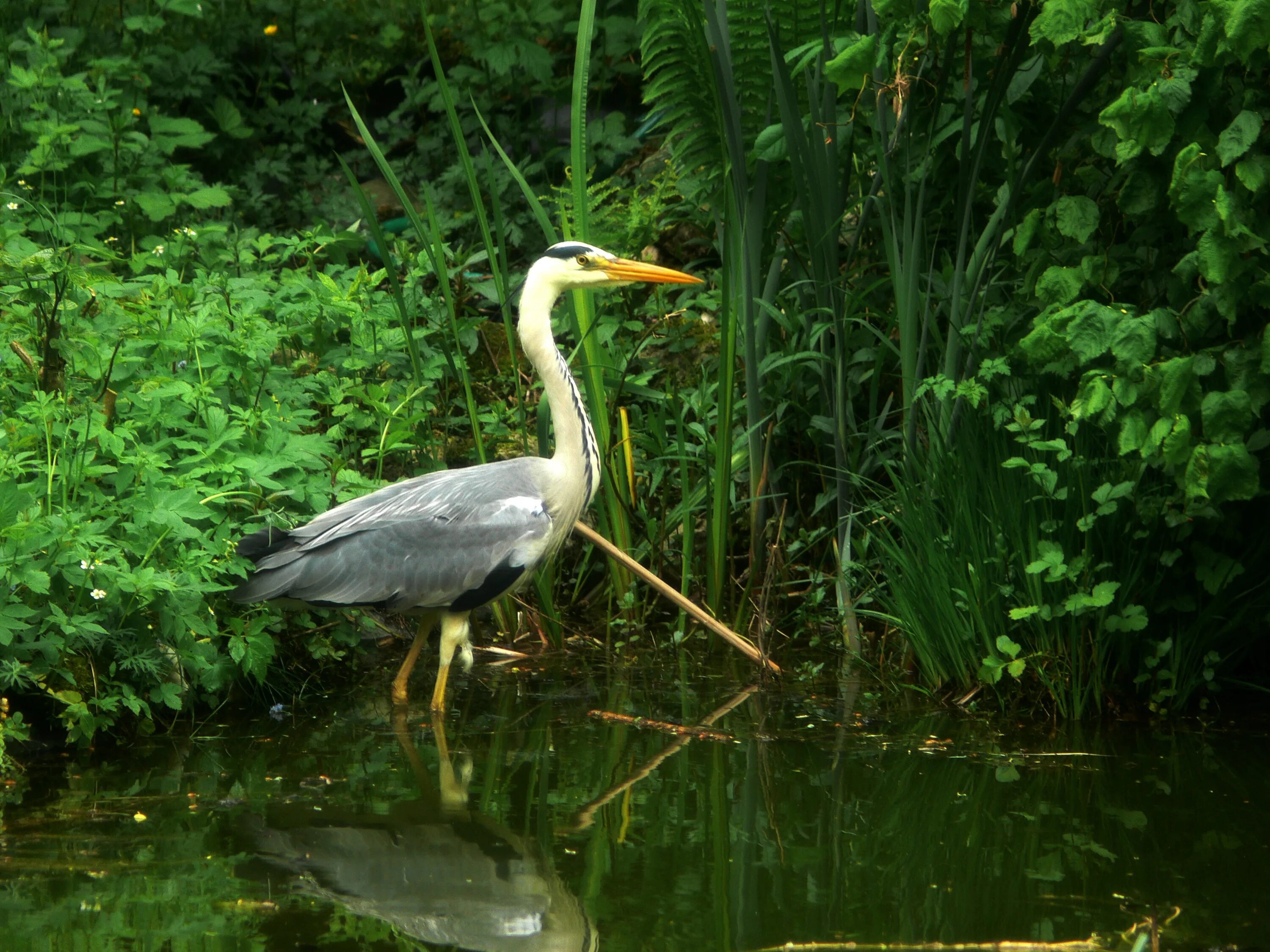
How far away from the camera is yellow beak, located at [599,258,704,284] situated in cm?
496

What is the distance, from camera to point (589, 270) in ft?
16.3

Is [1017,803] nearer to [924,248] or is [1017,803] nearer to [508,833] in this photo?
[508,833]

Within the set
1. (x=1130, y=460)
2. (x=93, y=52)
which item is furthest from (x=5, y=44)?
(x=1130, y=460)

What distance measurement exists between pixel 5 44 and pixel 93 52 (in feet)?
2.95

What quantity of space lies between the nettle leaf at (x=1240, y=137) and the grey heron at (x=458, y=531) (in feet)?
7.22

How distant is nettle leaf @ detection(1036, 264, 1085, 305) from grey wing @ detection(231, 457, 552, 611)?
191 cm

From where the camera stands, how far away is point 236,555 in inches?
172

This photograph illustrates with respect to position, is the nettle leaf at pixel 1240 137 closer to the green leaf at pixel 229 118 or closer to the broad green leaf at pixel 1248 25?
the broad green leaf at pixel 1248 25

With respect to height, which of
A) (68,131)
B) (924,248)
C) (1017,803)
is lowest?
(1017,803)

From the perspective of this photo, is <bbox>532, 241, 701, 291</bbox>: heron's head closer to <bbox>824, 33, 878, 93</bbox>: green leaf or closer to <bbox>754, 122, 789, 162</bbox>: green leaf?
<bbox>754, 122, 789, 162</bbox>: green leaf

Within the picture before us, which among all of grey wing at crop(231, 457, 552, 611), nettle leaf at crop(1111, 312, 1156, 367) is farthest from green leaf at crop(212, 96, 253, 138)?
nettle leaf at crop(1111, 312, 1156, 367)

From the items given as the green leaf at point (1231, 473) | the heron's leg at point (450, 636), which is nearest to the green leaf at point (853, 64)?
the green leaf at point (1231, 473)

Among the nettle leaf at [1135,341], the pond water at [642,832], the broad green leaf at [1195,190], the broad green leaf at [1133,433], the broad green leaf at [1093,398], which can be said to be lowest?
the pond water at [642,832]

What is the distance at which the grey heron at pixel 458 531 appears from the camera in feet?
14.7
